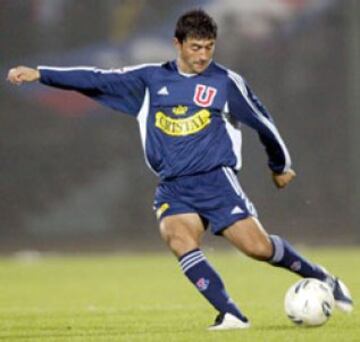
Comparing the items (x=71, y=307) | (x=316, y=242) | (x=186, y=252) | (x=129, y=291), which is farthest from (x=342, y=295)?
(x=316, y=242)

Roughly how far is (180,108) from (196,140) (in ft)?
0.72

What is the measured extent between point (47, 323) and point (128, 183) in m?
7.87

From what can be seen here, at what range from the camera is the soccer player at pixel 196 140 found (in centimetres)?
930

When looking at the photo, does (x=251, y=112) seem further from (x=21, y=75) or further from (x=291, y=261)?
(x=21, y=75)

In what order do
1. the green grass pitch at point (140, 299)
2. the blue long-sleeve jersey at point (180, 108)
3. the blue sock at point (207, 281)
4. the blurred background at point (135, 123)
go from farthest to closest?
the blurred background at point (135, 123) → the blue long-sleeve jersey at point (180, 108) → the blue sock at point (207, 281) → the green grass pitch at point (140, 299)

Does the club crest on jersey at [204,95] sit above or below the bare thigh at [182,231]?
above

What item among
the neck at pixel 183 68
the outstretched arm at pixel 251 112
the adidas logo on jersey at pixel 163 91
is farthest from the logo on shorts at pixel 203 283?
the neck at pixel 183 68

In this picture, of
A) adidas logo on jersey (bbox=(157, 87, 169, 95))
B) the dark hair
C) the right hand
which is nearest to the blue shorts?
Result: adidas logo on jersey (bbox=(157, 87, 169, 95))

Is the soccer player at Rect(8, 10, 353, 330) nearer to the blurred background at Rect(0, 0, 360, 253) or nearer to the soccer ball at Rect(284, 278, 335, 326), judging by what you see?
the soccer ball at Rect(284, 278, 335, 326)

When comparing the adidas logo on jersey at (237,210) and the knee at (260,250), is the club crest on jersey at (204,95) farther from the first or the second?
the knee at (260,250)

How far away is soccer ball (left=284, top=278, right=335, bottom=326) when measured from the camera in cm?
910

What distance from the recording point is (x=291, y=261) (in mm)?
9539

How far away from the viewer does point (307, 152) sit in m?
18.2

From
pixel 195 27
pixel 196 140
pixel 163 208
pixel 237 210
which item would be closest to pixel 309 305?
pixel 237 210
